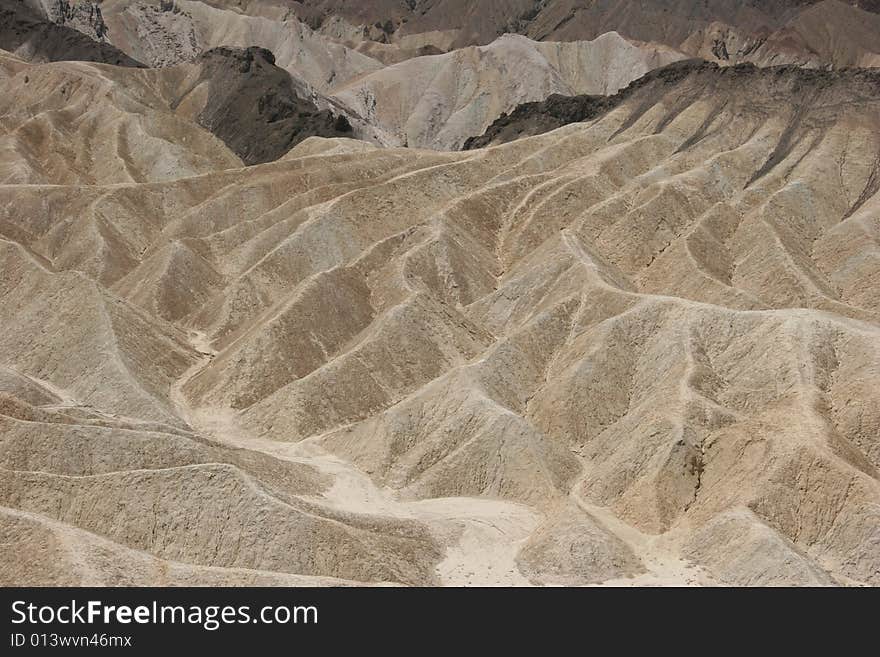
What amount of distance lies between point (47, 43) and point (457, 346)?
10554 cm

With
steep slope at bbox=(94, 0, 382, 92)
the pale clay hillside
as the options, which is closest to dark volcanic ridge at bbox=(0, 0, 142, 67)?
steep slope at bbox=(94, 0, 382, 92)

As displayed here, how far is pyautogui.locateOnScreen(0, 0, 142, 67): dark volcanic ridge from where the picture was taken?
477 ft

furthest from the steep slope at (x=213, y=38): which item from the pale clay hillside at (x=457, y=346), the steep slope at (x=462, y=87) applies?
the pale clay hillside at (x=457, y=346)

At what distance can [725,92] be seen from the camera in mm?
98188

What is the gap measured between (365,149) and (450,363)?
44668 mm

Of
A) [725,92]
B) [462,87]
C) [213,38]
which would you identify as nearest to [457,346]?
[725,92]

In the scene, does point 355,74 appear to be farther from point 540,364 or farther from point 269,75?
point 540,364

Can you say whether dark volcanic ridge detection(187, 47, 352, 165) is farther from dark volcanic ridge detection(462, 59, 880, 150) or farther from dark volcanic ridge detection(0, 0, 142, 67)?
dark volcanic ridge detection(462, 59, 880, 150)

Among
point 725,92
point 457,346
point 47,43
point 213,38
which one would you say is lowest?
point 213,38

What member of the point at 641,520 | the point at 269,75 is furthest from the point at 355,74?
the point at 641,520

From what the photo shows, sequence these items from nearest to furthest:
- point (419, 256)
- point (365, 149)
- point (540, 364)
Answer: point (540, 364) < point (419, 256) < point (365, 149)

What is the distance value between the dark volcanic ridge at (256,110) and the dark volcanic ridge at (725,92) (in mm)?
20733

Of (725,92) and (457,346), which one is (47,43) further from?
(457,346)

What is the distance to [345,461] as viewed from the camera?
55.3 m
